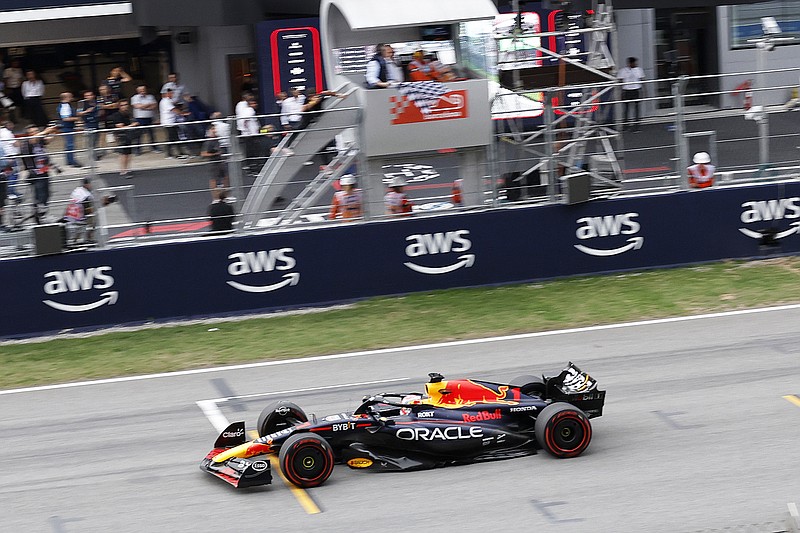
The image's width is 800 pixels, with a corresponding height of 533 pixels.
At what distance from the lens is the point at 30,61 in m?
31.8

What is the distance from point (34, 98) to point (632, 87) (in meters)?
16.8

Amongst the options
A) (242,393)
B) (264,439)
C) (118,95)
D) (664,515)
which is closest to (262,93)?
(118,95)

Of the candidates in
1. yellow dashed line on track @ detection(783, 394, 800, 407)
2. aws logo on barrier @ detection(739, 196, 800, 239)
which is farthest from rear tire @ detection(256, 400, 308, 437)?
aws logo on barrier @ detection(739, 196, 800, 239)

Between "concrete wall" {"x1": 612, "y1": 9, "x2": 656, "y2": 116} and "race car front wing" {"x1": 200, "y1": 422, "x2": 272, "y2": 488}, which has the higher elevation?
"concrete wall" {"x1": 612, "y1": 9, "x2": 656, "y2": 116}

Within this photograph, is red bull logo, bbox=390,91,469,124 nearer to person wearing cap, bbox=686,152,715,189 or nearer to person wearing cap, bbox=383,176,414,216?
person wearing cap, bbox=383,176,414,216

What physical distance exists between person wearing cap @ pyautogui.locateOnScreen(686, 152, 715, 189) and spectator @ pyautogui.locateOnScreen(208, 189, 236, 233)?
7181mm

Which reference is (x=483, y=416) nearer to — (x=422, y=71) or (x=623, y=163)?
(x=422, y=71)

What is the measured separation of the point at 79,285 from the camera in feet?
51.5

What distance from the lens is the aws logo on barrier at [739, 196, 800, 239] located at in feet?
57.4

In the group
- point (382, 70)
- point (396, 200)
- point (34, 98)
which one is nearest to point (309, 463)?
point (396, 200)

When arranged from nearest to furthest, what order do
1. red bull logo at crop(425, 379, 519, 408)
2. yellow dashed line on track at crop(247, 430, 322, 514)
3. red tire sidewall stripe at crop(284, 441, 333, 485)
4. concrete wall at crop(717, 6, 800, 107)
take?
yellow dashed line on track at crop(247, 430, 322, 514) < red tire sidewall stripe at crop(284, 441, 333, 485) < red bull logo at crop(425, 379, 519, 408) < concrete wall at crop(717, 6, 800, 107)

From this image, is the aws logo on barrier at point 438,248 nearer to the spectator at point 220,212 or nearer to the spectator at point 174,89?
the spectator at point 220,212

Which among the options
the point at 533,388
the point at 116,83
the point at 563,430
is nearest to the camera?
the point at 563,430

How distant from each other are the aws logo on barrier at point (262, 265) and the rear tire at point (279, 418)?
5.72 meters
